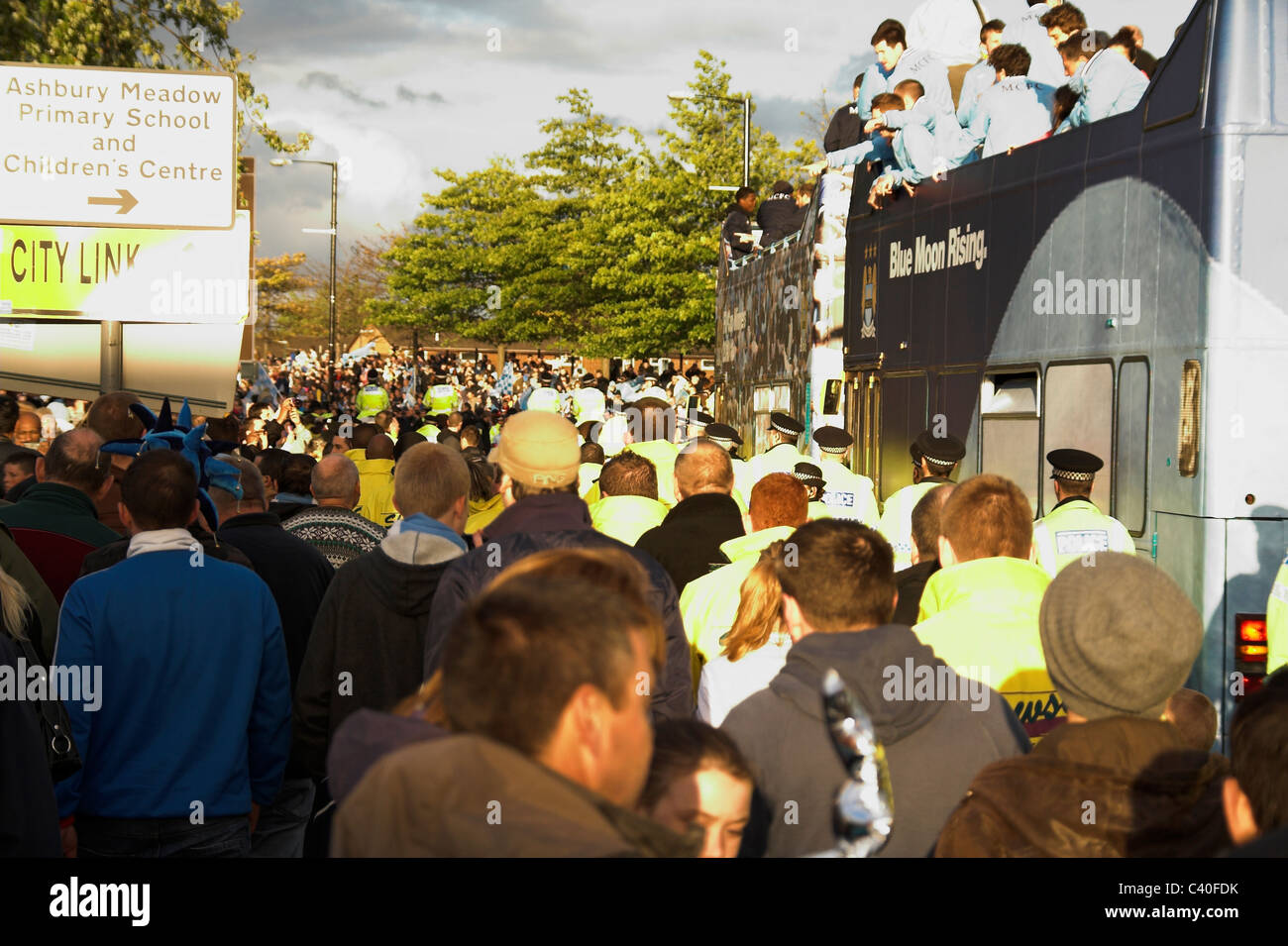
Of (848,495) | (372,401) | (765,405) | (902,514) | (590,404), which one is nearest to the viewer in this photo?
(902,514)

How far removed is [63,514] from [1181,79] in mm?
6038

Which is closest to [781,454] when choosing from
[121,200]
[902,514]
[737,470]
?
[737,470]

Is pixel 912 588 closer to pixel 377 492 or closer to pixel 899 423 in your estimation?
pixel 377 492

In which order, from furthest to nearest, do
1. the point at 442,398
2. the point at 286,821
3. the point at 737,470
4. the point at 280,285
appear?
the point at 280,285 → the point at 442,398 → the point at 737,470 → the point at 286,821

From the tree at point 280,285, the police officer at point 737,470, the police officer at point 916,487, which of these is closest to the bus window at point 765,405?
the police officer at point 737,470

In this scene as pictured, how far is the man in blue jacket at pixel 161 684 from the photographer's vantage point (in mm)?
4613

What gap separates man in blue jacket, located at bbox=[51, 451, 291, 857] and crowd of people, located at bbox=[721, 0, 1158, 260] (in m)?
6.59

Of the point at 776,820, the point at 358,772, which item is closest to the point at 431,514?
the point at 776,820

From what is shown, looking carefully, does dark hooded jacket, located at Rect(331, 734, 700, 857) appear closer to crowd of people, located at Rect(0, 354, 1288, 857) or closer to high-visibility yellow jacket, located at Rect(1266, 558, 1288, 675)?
crowd of people, located at Rect(0, 354, 1288, 857)

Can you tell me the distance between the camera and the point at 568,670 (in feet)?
6.65

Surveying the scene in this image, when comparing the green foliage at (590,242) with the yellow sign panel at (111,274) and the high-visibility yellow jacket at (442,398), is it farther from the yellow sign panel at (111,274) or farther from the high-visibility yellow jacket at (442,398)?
the yellow sign panel at (111,274)

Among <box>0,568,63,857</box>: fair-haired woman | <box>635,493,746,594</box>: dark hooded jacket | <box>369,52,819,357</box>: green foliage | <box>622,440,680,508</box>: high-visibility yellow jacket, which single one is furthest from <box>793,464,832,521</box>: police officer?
<box>369,52,819,357</box>: green foliage

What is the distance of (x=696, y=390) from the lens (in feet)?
90.4
